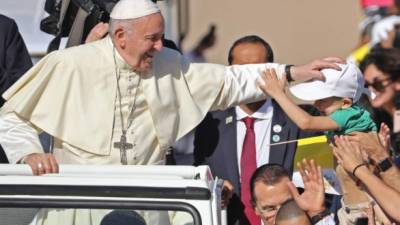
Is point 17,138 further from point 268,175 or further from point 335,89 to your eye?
point 335,89

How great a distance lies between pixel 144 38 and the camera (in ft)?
18.2

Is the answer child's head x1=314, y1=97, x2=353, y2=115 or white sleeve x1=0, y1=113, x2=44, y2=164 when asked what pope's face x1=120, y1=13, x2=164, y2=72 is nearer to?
white sleeve x1=0, y1=113, x2=44, y2=164

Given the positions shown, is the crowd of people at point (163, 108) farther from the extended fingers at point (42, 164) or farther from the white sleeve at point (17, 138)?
the extended fingers at point (42, 164)

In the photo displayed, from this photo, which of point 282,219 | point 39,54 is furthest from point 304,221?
point 39,54

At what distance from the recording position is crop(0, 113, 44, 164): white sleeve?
215 inches

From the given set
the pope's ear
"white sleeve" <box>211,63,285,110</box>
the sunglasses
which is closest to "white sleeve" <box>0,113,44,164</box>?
the pope's ear

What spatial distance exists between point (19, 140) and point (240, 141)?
4.25 ft

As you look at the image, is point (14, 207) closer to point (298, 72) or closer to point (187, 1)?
point (298, 72)

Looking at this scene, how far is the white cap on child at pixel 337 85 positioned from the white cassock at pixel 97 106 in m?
0.17

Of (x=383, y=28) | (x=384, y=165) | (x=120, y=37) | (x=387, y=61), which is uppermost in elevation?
(x=120, y=37)

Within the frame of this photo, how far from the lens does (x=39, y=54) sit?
25.0ft

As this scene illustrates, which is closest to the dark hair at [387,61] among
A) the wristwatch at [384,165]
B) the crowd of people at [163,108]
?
the crowd of people at [163,108]

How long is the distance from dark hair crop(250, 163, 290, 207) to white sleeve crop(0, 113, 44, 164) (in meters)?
1.01

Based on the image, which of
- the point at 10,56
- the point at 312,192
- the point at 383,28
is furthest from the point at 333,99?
the point at 383,28
